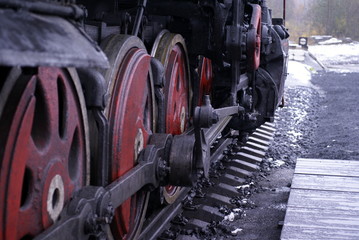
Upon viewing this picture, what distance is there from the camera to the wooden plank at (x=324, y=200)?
4281 millimetres

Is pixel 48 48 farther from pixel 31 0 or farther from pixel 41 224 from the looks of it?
pixel 41 224

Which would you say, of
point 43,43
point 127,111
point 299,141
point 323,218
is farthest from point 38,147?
point 299,141

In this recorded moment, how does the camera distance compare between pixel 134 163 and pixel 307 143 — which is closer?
pixel 134 163

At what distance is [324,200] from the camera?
4.45 meters

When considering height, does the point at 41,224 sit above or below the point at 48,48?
below

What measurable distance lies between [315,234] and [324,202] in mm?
754

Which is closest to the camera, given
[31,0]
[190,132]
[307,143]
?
[31,0]

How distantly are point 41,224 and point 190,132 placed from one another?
234cm

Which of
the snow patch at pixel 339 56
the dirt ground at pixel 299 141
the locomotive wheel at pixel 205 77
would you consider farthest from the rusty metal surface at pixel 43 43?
the snow patch at pixel 339 56

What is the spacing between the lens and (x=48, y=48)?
4.11 ft

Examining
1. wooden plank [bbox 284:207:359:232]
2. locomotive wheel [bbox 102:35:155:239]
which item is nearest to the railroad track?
locomotive wheel [bbox 102:35:155:239]

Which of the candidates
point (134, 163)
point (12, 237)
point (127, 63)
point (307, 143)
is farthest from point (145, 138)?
point (307, 143)

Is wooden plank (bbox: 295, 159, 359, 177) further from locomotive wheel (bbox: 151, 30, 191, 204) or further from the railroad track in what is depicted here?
locomotive wheel (bbox: 151, 30, 191, 204)

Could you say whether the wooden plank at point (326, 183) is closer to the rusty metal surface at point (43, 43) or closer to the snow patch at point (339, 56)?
the rusty metal surface at point (43, 43)
